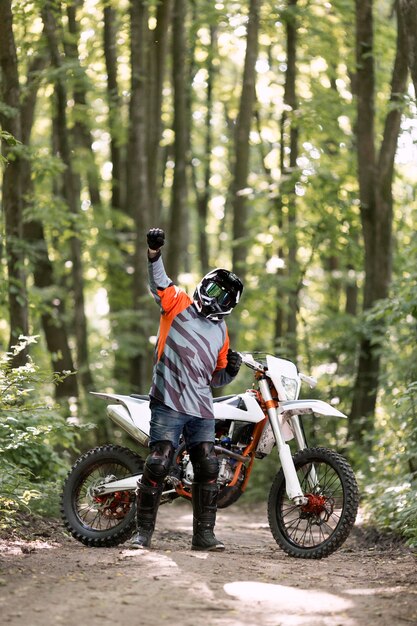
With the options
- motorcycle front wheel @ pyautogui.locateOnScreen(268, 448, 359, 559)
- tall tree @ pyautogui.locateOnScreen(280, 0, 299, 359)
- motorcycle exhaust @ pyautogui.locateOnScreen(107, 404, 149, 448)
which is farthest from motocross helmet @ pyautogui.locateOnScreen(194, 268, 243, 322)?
tall tree @ pyautogui.locateOnScreen(280, 0, 299, 359)

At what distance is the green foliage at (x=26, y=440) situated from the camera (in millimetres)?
8141

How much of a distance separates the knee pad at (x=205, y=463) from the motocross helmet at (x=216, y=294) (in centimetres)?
94

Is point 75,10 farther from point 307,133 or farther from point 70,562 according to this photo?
point 70,562

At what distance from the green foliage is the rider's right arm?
110 cm

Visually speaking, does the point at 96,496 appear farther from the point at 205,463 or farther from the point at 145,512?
the point at 205,463

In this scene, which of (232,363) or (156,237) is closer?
(156,237)

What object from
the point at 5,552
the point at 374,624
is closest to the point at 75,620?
the point at 374,624

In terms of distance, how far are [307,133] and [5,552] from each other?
1260 cm

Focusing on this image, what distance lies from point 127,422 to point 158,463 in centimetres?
80

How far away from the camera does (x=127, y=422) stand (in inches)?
329

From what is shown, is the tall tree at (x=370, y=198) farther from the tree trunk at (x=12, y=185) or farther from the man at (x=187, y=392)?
the man at (x=187, y=392)

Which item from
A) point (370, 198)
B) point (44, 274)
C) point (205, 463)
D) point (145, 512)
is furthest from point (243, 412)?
point (44, 274)

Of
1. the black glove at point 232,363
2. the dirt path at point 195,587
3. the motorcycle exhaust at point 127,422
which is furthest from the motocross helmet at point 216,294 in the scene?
the dirt path at point 195,587

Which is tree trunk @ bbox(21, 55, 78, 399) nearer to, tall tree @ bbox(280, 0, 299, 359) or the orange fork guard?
tall tree @ bbox(280, 0, 299, 359)
